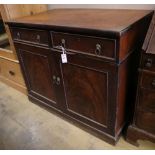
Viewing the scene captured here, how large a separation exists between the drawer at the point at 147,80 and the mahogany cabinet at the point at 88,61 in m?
0.12

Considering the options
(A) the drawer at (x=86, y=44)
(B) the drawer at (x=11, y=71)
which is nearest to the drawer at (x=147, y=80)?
(A) the drawer at (x=86, y=44)

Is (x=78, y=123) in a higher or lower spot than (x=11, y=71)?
lower

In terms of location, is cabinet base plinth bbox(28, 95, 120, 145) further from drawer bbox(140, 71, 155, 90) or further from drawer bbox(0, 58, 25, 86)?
drawer bbox(140, 71, 155, 90)

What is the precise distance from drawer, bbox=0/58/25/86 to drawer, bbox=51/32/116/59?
33.3 inches

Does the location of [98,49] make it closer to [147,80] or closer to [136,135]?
[147,80]

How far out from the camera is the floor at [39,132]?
1.36 m

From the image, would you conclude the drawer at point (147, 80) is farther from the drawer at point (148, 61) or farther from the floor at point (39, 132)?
the floor at point (39, 132)

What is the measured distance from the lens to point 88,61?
3.51ft

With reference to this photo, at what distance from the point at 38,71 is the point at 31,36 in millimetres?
315

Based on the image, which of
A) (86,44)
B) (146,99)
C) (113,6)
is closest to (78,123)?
(146,99)

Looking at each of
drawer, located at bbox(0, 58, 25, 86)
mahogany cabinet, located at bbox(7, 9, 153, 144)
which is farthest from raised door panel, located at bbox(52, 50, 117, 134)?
drawer, located at bbox(0, 58, 25, 86)

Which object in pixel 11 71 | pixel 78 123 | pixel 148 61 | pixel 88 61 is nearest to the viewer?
pixel 148 61
